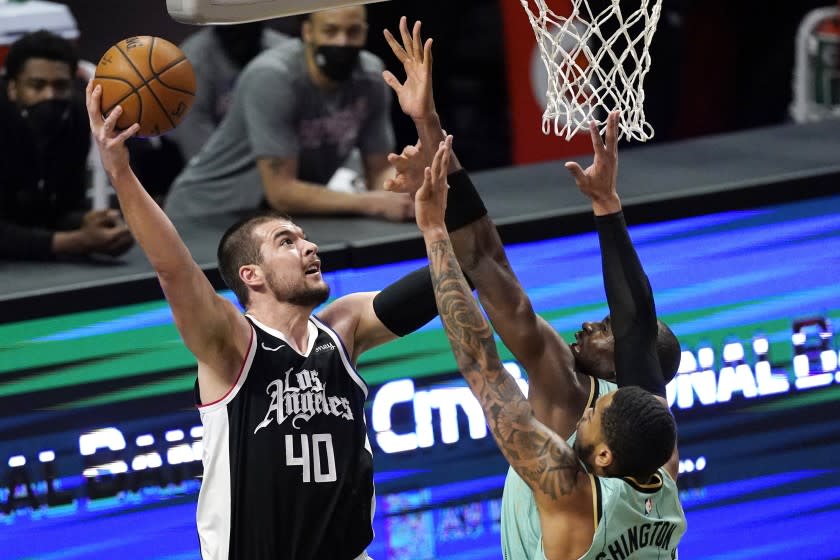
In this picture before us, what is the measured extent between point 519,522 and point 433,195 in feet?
2.89

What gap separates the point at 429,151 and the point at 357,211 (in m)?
1.63

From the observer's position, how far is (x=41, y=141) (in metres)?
5.20

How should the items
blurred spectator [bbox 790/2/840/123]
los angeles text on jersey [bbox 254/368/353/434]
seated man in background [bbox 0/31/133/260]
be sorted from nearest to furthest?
los angeles text on jersey [bbox 254/368/353/434]
seated man in background [bbox 0/31/133/260]
blurred spectator [bbox 790/2/840/123]

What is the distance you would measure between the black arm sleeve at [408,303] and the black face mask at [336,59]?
172cm

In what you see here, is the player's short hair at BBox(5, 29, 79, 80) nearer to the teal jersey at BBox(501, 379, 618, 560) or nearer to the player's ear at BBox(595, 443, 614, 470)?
the teal jersey at BBox(501, 379, 618, 560)

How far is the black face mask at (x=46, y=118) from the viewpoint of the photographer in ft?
17.1

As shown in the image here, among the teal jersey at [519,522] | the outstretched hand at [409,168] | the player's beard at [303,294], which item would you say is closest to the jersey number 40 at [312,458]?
the player's beard at [303,294]

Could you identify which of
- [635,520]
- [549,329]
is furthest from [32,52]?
[635,520]

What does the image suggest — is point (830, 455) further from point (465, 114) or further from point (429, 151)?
point (465, 114)

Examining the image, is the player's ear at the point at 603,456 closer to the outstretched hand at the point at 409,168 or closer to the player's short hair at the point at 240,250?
the outstretched hand at the point at 409,168

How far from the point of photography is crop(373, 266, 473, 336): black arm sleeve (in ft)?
13.7

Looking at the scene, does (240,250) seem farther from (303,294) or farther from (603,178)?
(603,178)

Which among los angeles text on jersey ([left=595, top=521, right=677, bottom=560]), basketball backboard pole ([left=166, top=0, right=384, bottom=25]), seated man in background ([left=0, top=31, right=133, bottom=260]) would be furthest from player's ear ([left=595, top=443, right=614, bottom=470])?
seated man in background ([left=0, top=31, right=133, bottom=260])

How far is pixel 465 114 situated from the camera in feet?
29.4
